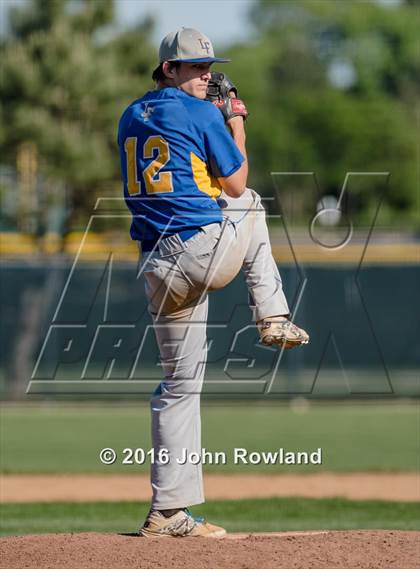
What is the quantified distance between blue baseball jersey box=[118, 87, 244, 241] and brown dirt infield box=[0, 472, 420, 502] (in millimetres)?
4876

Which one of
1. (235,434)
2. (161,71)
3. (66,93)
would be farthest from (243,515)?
(66,93)

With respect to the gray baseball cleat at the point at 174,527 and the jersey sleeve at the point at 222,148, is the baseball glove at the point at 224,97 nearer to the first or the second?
the jersey sleeve at the point at 222,148

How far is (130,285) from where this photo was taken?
49.7 ft

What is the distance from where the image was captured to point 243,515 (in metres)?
8.37

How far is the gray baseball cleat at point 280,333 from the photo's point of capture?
489 cm

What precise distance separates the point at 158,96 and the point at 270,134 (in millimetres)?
53383

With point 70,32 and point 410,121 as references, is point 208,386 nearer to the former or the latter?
point 70,32

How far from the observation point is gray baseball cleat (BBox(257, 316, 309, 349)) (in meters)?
4.89

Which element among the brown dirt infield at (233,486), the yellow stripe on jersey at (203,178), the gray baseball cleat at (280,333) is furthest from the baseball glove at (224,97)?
the brown dirt infield at (233,486)

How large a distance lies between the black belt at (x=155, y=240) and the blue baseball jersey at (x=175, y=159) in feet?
0.05

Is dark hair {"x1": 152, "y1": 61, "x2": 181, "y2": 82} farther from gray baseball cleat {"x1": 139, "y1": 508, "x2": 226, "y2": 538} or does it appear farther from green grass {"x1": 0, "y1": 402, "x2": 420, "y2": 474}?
green grass {"x1": 0, "y1": 402, "x2": 420, "y2": 474}

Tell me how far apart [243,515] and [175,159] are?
13.8ft

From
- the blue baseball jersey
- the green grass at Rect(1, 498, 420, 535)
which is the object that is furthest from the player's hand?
the green grass at Rect(1, 498, 420, 535)

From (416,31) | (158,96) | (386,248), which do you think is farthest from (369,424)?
(416,31)
